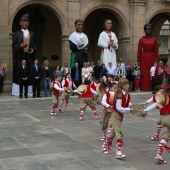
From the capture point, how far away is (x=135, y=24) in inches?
832

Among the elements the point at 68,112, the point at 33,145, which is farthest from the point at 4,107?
the point at 33,145

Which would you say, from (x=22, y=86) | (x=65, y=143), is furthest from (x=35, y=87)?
(x=65, y=143)

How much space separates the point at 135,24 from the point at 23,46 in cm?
726

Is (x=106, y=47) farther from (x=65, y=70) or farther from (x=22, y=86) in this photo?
(x=22, y=86)

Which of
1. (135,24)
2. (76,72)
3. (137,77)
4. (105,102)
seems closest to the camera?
(105,102)

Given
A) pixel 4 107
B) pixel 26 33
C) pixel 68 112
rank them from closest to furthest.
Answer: pixel 68 112, pixel 4 107, pixel 26 33

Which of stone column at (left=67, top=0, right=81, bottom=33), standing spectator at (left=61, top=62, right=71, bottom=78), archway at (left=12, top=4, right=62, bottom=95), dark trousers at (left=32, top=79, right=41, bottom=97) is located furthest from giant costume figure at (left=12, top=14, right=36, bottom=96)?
archway at (left=12, top=4, right=62, bottom=95)

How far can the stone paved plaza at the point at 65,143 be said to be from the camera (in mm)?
6176

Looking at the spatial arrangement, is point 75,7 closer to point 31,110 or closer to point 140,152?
point 31,110

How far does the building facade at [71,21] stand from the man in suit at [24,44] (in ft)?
6.86

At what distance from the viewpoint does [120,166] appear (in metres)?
6.11

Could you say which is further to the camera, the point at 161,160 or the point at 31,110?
the point at 31,110

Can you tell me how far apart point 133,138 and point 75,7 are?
12.8m

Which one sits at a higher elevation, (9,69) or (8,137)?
(9,69)
